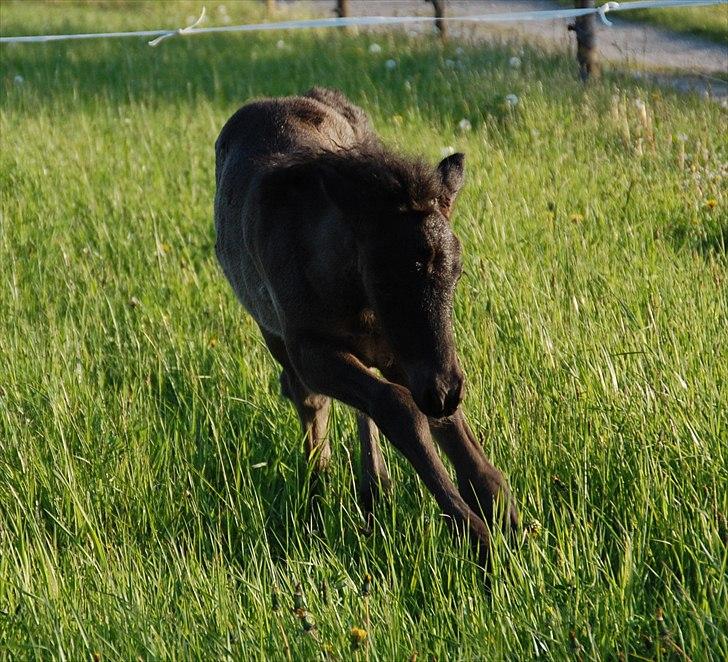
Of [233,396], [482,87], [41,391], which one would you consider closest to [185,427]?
[233,396]

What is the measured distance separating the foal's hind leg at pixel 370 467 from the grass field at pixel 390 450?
0.23ft

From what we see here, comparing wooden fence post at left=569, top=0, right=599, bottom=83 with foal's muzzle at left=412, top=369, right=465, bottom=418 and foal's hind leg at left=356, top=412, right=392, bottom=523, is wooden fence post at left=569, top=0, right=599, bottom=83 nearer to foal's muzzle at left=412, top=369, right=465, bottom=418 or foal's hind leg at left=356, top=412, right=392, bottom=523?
foal's hind leg at left=356, top=412, right=392, bottom=523

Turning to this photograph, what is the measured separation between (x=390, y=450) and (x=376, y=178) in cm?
120

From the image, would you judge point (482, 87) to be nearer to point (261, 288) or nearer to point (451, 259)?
point (261, 288)

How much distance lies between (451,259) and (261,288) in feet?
4.20

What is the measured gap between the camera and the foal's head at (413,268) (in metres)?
3.17

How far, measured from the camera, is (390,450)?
164 inches

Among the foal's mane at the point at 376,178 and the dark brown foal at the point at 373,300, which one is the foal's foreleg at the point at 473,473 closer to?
the dark brown foal at the point at 373,300

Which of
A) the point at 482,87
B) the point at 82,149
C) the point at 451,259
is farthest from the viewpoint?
the point at 482,87

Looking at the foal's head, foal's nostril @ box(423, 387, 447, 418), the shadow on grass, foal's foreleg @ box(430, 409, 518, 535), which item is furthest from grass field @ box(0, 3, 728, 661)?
the foal's head

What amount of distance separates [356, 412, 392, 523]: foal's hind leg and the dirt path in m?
4.92

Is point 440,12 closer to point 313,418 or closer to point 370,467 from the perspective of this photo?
point 313,418

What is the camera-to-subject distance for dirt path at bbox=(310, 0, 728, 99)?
36.0ft

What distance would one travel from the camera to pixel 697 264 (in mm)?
5422
